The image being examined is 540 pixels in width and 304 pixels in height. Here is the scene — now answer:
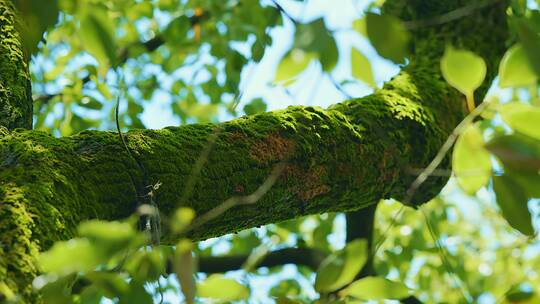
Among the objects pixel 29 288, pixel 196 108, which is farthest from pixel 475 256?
pixel 29 288

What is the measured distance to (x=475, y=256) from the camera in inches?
256

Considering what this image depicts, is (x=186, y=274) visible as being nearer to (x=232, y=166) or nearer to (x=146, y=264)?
(x=146, y=264)

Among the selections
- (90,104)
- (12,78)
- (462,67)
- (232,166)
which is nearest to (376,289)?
(462,67)

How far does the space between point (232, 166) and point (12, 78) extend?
729 mm

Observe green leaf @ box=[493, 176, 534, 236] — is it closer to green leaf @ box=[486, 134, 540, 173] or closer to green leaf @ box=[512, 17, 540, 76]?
green leaf @ box=[486, 134, 540, 173]

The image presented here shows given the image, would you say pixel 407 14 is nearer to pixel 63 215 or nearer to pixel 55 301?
pixel 63 215

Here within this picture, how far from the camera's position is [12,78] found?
1.83 metres

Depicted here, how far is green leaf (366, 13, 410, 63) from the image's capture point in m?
0.75

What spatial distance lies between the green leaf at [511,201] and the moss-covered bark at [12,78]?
4.34 ft

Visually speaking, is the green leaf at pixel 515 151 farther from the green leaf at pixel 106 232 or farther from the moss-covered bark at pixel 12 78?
the moss-covered bark at pixel 12 78

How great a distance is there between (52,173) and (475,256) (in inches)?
230

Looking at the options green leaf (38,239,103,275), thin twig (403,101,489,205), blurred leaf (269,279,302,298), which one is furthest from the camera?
blurred leaf (269,279,302,298)

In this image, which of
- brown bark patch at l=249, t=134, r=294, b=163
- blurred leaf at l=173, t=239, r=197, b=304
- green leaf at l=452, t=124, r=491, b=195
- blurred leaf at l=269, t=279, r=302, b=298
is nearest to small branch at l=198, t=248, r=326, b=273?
blurred leaf at l=269, t=279, r=302, b=298

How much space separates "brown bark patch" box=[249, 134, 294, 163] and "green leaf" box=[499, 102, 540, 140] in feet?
3.00
